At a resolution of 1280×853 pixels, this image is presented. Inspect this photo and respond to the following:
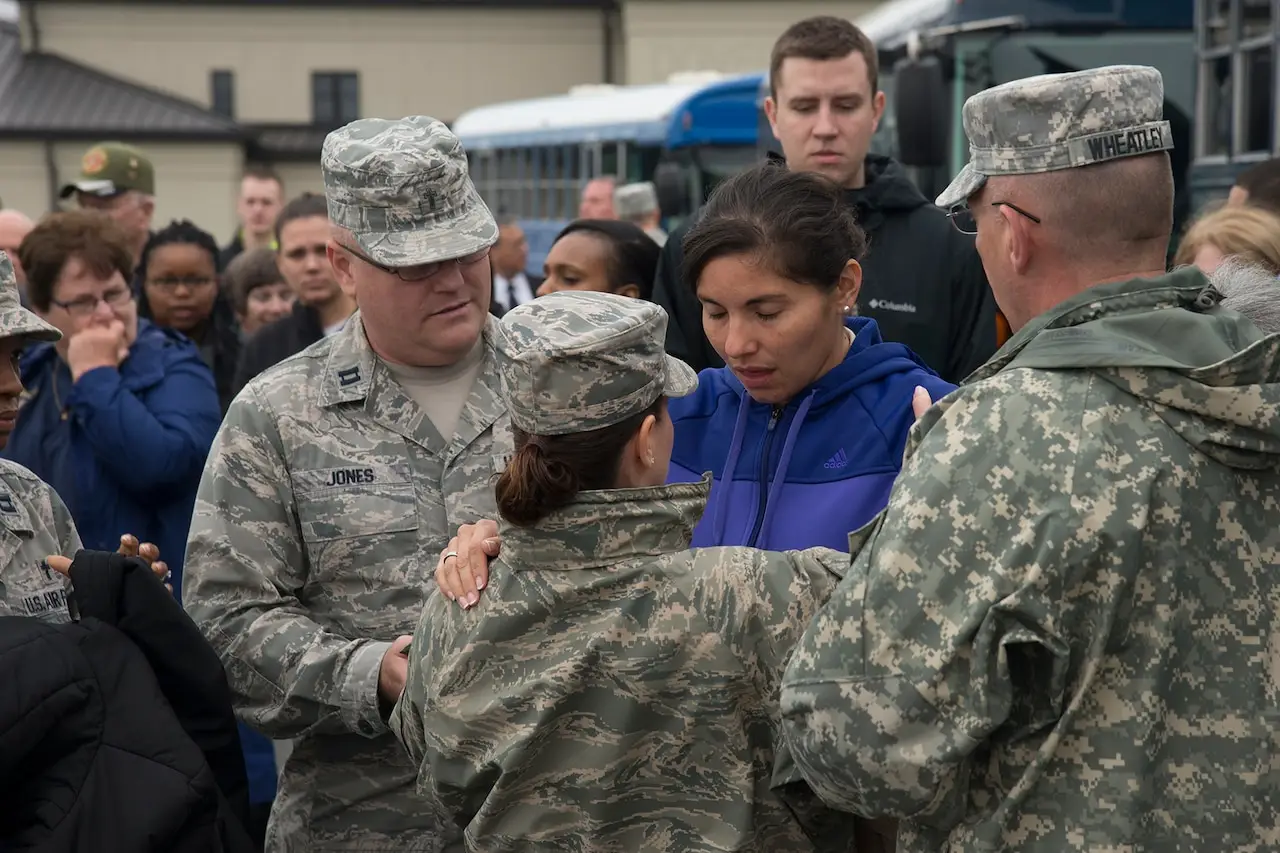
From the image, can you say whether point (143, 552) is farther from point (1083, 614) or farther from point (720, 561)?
point (1083, 614)

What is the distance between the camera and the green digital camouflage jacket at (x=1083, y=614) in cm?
216

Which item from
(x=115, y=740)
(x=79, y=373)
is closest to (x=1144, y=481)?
(x=115, y=740)

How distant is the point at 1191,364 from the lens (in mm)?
2215

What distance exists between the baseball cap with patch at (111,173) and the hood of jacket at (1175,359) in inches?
246

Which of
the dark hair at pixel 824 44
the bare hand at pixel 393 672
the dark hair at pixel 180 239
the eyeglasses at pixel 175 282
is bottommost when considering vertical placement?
the bare hand at pixel 393 672

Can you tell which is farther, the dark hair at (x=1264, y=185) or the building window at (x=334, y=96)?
the building window at (x=334, y=96)

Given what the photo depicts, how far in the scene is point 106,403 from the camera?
184 inches

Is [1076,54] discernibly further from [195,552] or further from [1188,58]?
[195,552]

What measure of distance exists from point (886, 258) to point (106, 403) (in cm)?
228

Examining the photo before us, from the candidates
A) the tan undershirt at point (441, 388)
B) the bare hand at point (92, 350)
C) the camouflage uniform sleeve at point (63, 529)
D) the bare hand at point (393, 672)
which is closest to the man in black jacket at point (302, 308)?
the bare hand at point (92, 350)

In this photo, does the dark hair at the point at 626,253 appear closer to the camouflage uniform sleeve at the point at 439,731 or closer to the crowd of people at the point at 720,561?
the crowd of people at the point at 720,561

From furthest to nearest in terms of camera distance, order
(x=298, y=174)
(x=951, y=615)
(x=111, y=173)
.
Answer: (x=298, y=174) < (x=111, y=173) < (x=951, y=615)

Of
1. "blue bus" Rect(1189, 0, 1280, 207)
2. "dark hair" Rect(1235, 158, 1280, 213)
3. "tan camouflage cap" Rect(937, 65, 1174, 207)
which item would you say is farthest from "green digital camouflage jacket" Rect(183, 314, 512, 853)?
"blue bus" Rect(1189, 0, 1280, 207)

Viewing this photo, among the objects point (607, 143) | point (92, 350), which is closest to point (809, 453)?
point (92, 350)
